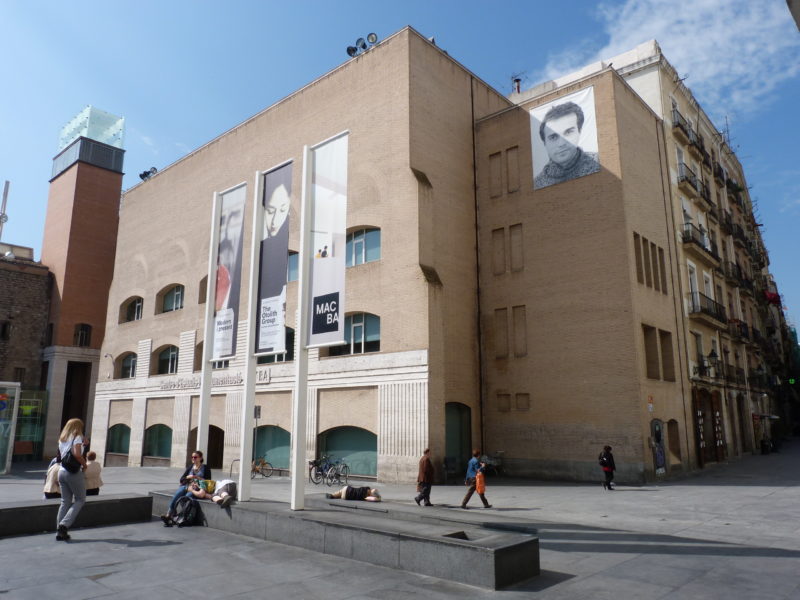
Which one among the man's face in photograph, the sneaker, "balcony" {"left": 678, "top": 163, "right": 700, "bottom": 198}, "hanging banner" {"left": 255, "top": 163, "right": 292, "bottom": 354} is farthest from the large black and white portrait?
the sneaker

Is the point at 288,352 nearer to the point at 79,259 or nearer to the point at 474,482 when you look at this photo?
the point at 474,482

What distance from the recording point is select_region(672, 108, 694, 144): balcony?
3127 centimetres

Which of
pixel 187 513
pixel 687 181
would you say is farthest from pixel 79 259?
pixel 687 181

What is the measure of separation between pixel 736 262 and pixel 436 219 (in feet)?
88.1

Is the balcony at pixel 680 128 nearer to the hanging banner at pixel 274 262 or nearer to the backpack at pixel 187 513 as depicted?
the hanging banner at pixel 274 262

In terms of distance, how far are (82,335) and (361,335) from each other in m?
31.2

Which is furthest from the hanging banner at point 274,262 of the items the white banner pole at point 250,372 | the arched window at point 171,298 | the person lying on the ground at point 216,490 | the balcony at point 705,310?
the arched window at point 171,298

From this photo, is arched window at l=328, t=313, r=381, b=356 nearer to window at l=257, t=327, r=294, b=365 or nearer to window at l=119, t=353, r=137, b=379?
window at l=257, t=327, r=294, b=365

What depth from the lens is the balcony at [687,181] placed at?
30.5 metres

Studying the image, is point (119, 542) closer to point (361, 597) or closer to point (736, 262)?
point (361, 597)

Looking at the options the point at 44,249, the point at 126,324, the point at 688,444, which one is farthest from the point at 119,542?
the point at 44,249

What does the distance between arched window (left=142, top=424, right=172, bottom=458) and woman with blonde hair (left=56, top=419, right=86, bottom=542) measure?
2500cm

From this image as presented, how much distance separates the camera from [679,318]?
91.1 feet

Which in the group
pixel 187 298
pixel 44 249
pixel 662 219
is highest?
pixel 44 249
